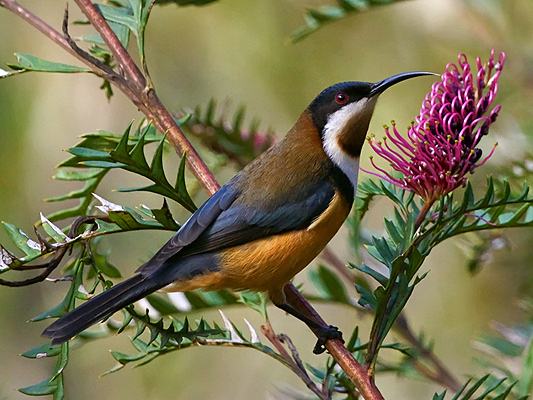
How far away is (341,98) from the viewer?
2883mm

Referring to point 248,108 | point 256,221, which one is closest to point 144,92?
point 256,221

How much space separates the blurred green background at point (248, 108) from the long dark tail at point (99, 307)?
1.90 meters

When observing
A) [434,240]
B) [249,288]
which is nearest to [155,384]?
[249,288]

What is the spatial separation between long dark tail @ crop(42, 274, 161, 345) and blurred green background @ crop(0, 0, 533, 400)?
6.24ft

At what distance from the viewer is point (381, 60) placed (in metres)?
4.94

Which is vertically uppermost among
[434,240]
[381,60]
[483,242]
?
[381,60]

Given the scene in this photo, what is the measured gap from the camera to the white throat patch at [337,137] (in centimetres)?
278

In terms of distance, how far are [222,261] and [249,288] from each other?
149mm

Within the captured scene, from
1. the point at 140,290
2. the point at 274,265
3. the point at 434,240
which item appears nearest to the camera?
the point at 434,240

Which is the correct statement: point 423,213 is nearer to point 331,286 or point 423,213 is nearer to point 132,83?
point 331,286

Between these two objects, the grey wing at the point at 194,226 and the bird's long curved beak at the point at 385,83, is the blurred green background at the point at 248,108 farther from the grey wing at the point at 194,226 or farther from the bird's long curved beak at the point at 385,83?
the grey wing at the point at 194,226

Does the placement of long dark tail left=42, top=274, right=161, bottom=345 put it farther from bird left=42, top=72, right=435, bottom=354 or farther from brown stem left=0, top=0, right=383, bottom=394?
brown stem left=0, top=0, right=383, bottom=394

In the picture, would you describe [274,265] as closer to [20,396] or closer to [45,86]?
[20,396]

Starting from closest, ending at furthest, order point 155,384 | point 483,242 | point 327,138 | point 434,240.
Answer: point 434,240 → point 483,242 → point 327,138 → point 155,384
